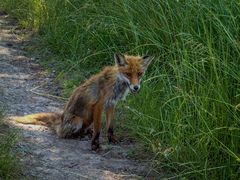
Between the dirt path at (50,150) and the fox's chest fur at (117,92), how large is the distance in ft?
1.45

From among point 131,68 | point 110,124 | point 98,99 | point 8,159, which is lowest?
point 110,124

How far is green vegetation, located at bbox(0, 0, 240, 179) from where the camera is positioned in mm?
4777

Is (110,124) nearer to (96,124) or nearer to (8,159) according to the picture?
(96,124)

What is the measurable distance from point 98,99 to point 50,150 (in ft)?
2.41

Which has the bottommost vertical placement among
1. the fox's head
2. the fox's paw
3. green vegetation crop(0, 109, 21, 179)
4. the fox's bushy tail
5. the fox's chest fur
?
the fox's paw

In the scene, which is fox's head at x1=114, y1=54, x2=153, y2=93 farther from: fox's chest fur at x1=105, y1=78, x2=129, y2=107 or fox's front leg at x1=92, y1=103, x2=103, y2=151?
fox's front leg at x1=92, y1=103, x2=103, y2=151

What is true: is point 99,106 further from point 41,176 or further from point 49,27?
point 49,27

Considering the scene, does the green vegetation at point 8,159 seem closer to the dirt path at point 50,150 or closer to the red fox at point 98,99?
the dirt path at point 50,150

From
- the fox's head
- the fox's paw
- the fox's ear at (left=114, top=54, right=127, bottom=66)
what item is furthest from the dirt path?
the fox's ear at (left=114, top=54, right=127, bottom=66)

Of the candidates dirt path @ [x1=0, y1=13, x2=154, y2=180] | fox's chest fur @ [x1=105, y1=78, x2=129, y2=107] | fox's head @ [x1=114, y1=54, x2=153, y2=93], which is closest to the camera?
dirt path @ [x1=0, y1=13, x2=154, y2=180]

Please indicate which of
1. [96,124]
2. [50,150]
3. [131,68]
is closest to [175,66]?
[131,68]

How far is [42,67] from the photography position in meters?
8.38

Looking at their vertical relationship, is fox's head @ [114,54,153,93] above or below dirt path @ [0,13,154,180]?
above

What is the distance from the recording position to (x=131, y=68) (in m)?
5.60
